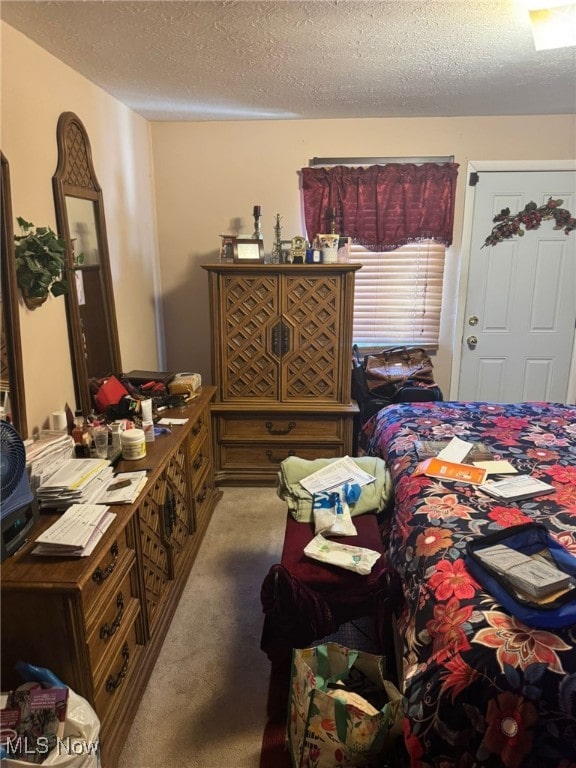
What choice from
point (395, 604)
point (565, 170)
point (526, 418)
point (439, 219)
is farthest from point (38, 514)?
point (565, 170)

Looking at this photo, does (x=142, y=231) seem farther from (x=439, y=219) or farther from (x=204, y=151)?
(x=439, y=219)

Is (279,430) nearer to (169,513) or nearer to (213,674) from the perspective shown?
(169,513)

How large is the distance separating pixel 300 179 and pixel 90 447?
243 centimetres

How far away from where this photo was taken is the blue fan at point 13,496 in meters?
1.32

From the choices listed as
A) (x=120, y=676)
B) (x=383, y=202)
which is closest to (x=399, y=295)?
(x=383, y=202)

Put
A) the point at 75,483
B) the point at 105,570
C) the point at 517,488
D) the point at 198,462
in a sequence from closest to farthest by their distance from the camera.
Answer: the point at 105,570
the point at 75,483
the point at 517,488
the point at 198,462

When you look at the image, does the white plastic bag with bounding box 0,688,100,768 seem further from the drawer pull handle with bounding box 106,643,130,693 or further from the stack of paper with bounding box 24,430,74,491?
the stack of paper with bounding box 24,430,74,491

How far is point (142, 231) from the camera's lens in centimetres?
333

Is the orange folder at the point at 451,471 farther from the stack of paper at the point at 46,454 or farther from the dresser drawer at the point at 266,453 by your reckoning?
the stack of paper at the point at 46,454

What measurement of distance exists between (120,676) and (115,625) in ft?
0.63

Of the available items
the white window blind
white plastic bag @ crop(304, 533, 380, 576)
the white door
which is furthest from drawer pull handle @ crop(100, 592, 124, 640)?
the white door

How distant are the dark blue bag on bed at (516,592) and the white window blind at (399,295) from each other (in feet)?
7.71

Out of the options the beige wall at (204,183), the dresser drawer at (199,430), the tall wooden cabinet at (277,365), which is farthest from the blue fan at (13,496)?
the tall wooden cabinet at (277,365)

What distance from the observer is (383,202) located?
343cm
